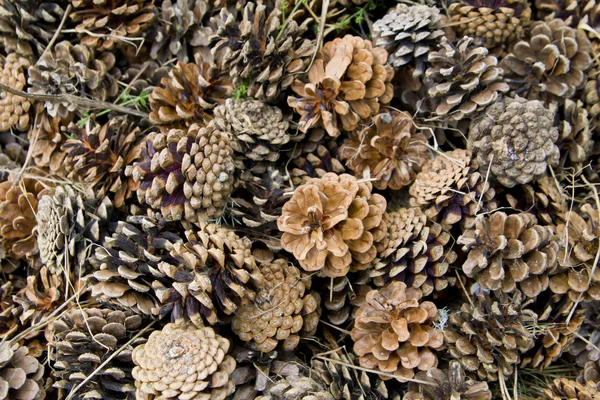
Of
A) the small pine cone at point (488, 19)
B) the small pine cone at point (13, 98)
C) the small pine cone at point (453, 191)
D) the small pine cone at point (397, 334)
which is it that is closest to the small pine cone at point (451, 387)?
the small pine cone at point (397, 334)

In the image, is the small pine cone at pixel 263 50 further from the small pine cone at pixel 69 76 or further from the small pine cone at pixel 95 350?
the small pine cone at pixel 95 350

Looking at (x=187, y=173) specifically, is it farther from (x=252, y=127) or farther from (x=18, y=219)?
(x=18, y=219)

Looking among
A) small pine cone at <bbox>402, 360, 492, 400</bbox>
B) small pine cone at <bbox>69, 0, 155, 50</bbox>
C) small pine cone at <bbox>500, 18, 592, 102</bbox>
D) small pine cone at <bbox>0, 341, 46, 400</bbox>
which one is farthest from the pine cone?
small pine cone at <bbox>0, 341, 46, 400</bbox>

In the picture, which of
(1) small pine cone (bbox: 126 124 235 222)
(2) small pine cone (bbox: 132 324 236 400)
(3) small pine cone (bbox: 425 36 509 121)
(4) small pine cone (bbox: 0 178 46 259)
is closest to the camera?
(2) small pine cone (bbox: 132 324 236 400)

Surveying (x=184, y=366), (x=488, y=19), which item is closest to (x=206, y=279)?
(x=184, y=366)

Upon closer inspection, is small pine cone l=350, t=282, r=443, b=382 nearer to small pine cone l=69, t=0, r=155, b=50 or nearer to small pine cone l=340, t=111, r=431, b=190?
small pine cone l=340, t=111, r=431, b=190

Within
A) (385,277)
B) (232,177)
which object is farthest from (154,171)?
(385,277)

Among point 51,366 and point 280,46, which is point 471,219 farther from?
point 51,366

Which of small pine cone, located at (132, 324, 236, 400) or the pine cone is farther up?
the pine cone
